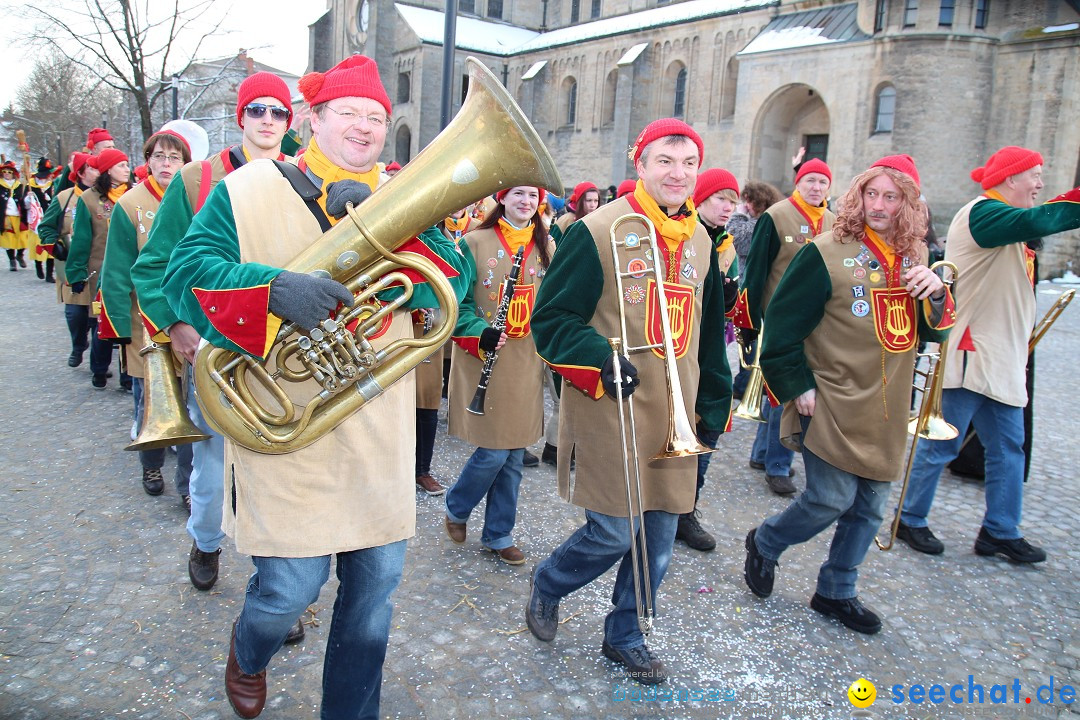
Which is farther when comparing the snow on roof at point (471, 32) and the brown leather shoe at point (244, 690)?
the snow on roof at point (471, 32)

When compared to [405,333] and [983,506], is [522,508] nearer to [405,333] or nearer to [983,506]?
[405,333]

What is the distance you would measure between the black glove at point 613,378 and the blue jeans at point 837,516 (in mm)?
1388

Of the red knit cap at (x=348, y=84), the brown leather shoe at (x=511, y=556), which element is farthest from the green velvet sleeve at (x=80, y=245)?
the red knit cap at (x=348, y=84)

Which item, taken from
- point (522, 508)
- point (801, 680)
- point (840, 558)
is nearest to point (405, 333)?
point (801, 680)

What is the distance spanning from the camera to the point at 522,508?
525 centimetres

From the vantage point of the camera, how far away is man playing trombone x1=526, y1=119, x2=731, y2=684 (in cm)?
307

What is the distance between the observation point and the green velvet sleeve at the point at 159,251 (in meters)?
3.40

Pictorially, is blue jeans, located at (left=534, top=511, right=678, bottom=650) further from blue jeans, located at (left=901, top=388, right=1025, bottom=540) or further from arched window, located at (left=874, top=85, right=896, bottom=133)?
arched window, located at (left=874, top=85, right=896, bottom=133)

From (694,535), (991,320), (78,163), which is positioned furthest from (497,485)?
(78,163)

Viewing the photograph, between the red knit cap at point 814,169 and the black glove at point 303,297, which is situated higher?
the red knit cap at point 814,169

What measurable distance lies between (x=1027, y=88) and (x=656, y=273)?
28.5 meters

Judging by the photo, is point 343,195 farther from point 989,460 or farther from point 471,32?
point 471,32

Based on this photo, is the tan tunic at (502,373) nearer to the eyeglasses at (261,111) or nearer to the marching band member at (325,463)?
the eyeglasses at (261,111)

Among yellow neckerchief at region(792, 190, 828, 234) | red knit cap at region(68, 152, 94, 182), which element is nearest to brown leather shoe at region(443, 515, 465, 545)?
yellow neckerchief at region(792, 190, 828, 234)
